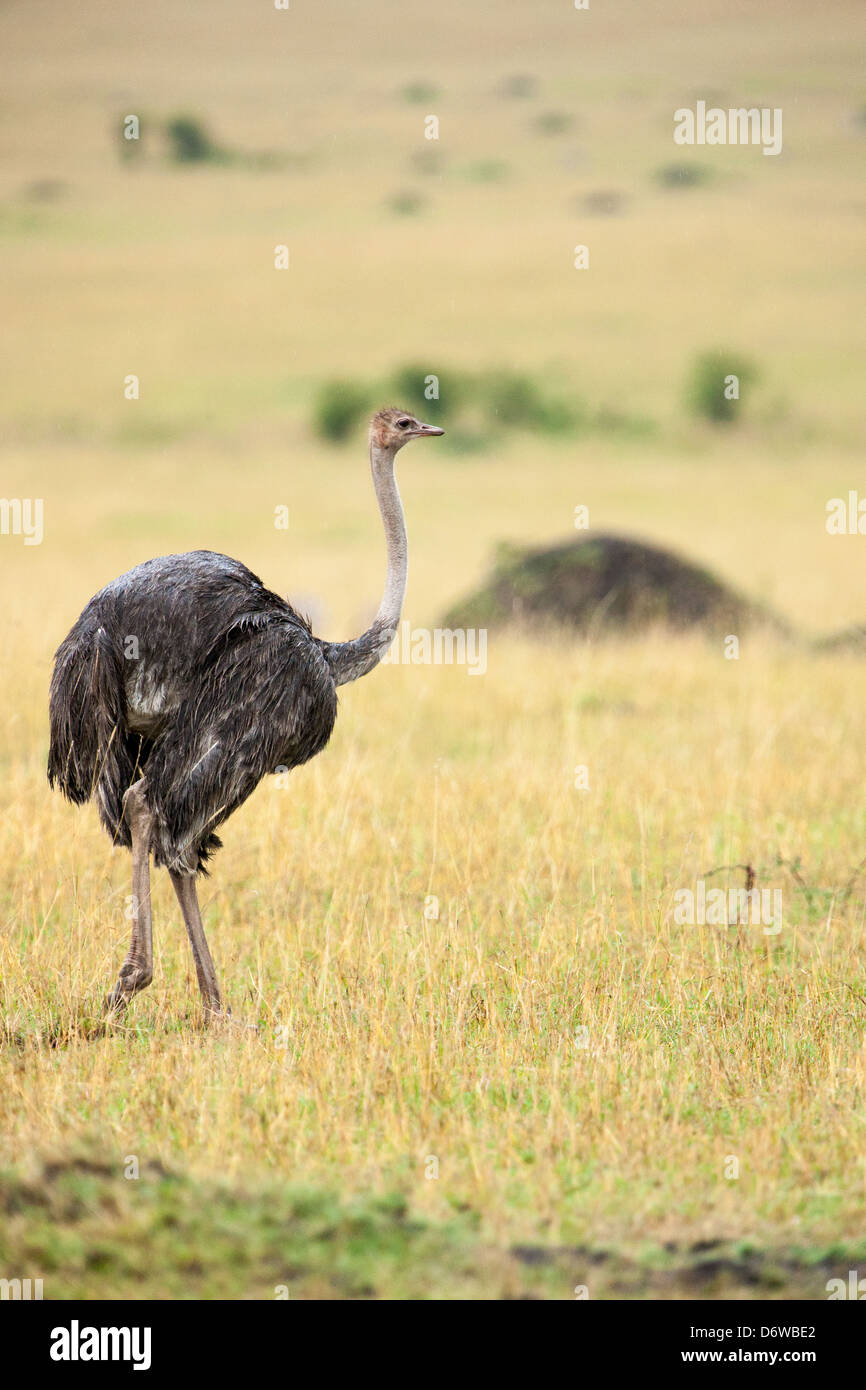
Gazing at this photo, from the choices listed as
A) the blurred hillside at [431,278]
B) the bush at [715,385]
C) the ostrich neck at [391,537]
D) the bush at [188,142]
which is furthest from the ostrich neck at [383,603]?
the bush at [188,142]

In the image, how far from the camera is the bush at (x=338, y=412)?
3744 cm

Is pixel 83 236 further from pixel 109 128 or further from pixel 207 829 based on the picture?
pixel 207 829

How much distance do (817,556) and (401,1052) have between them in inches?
693

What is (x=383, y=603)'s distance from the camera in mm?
6559

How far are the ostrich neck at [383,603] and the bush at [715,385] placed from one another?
109 ft

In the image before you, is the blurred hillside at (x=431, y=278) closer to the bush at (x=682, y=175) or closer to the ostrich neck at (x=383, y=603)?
the bush at (x=682, y=175)

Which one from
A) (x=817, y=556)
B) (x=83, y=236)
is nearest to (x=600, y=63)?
(x=83, y=236)

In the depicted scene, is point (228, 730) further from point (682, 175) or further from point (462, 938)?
point (682, 175)

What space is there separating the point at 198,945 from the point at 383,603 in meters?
1.52

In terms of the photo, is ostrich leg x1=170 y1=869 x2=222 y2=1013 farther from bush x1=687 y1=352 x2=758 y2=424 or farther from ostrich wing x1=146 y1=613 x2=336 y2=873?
bush x1=687 y1=352 x2=758 y2=424

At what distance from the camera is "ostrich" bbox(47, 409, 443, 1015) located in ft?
19.0

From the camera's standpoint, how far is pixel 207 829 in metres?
5.88

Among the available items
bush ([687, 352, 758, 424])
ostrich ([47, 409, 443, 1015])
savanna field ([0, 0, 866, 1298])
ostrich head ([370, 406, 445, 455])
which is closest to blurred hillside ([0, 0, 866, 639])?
savanna field ([0, 0, 866, 1298])

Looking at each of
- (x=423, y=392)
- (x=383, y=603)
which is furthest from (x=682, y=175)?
(x=383, y=603)
